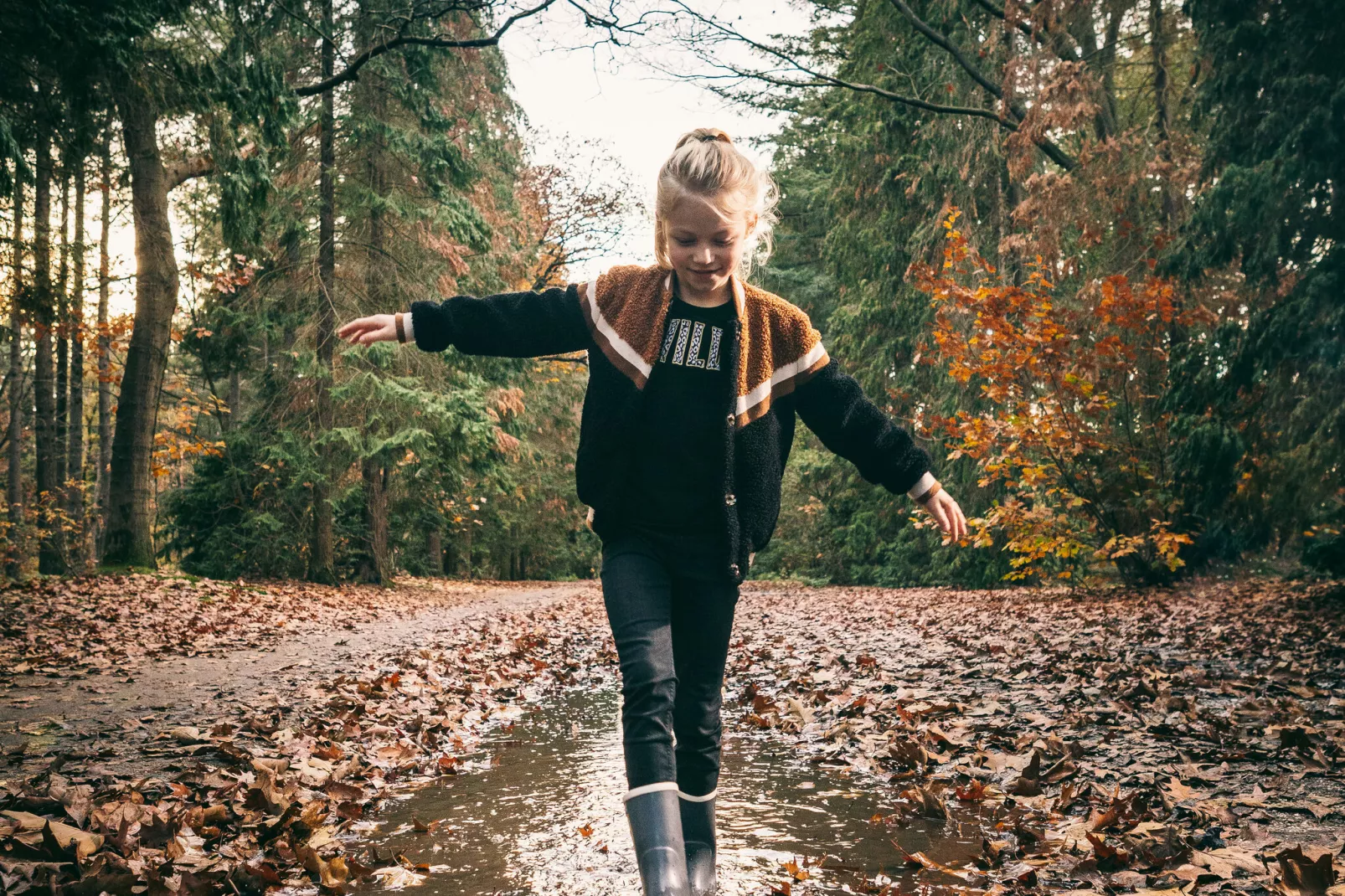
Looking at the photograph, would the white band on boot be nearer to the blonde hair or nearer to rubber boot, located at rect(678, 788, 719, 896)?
rubber boot, located at rect(678, 788, 719, 896)

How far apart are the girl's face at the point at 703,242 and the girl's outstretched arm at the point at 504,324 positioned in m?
0.35

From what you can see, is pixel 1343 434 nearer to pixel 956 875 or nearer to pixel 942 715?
pixel 942 715

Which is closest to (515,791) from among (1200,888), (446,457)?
(1200,888)

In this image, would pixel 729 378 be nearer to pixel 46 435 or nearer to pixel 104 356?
pixel 104 356

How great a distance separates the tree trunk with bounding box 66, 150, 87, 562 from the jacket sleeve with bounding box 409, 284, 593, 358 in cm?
1318

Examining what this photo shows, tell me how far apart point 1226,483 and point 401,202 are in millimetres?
13591

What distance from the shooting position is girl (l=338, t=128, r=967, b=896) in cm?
→ 265

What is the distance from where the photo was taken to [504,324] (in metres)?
2.87

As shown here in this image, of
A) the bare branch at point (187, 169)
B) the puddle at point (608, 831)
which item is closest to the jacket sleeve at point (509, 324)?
the puddle at point (608, 831)

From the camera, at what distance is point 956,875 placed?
271cm

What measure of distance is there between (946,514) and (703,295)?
1051 millimetres

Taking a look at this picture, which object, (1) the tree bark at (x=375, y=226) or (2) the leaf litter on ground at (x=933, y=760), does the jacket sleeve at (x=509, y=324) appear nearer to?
(2) the leaf litter on ground at (x=933, y=760)

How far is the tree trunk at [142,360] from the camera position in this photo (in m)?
12.5

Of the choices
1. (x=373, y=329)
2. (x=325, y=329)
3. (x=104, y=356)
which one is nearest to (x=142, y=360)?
(x=325, y=329)
